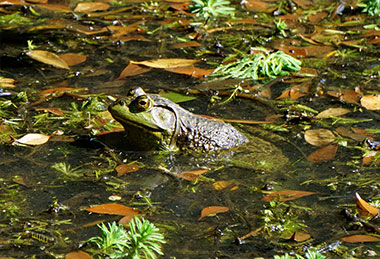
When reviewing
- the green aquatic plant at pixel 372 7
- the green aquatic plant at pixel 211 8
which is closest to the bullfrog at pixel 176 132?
the green aquatic plant at pixel 211 8

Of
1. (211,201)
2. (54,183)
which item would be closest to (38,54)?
(54,183)

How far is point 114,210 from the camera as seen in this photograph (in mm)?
4277

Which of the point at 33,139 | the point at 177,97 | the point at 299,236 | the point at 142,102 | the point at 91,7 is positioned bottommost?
the point at 91,7

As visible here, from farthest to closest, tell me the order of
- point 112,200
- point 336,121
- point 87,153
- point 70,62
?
point 70,62, point 336,121, point 87,153, point 112,200

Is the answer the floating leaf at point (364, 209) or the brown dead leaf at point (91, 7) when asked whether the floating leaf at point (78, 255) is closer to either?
the floating leaf at point (364, 209)

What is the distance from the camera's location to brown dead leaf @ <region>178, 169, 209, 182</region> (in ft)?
15.8

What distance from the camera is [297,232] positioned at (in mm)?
4059

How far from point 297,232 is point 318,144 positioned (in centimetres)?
148

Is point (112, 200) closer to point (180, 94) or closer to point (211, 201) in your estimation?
point (211, 201)

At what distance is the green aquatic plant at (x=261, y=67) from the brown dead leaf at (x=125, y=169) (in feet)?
6.93

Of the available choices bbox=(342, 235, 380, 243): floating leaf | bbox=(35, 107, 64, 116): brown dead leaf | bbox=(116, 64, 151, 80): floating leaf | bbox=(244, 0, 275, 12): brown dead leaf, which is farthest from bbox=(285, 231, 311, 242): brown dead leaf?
bbox=(244, 0, 275, 12): brown dead leaf

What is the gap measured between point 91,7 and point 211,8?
1.71 metres

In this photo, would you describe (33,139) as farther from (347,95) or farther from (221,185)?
(347,95)

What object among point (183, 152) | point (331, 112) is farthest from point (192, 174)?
point (331, 112)
